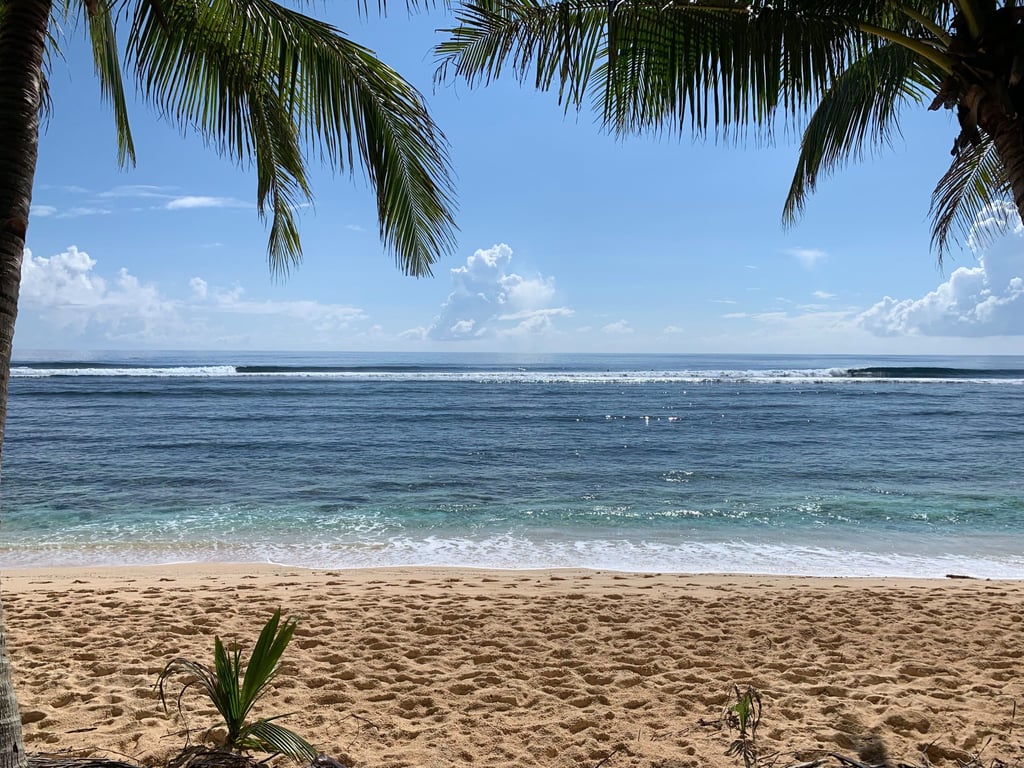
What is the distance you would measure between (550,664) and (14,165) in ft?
12.7

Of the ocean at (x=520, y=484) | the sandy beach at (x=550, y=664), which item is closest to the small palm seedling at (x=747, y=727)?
the sandy beach at (x=550, y=664)

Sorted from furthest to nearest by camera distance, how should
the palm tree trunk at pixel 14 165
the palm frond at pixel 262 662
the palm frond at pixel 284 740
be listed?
the palm frond at pixel 262 662 < the palm frond at pixel 284 740 < the palm tree trunk at pixel 14 165

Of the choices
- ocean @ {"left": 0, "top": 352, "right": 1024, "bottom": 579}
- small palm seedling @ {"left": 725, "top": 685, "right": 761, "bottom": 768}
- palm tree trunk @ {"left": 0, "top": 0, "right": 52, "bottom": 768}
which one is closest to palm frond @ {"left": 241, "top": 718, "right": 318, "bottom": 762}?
palm tree trunk @ {"left": 0, "top": 0, "right": 52, "bottom": 768}

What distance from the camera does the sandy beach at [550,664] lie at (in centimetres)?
319

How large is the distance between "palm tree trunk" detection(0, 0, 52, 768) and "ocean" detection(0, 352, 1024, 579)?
634 centimetres

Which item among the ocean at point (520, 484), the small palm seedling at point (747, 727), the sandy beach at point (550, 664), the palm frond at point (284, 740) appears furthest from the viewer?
the ocean at point (520, 484)

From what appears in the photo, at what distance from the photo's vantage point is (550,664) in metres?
4.27

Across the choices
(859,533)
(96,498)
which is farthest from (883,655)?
(96,498)

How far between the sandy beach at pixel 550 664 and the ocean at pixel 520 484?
180 cm

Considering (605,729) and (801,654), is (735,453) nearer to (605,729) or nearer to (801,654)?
(801,654)

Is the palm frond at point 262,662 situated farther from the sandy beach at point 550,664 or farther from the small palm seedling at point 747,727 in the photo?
the small palm seedling at point 747,727

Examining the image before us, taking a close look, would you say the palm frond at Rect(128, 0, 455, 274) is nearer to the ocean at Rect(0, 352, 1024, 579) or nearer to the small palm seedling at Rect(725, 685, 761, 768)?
the small palm seedling at Rect(725, 685, 761, 768)

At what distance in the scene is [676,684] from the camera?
393 cm

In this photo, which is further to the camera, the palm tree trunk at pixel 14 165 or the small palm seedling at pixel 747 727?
the small palm seedling at pixel 747 727
